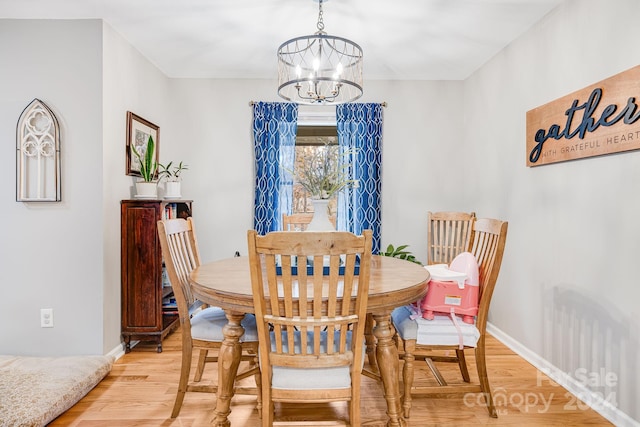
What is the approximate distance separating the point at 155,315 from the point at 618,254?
3057 millimetres

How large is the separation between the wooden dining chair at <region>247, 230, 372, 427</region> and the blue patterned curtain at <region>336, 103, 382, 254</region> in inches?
94.1

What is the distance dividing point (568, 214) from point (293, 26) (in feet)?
7.68

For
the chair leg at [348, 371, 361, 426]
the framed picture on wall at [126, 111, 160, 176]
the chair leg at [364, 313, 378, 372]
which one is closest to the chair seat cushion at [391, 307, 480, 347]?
the chair leg at [364, 313, 378, 372]

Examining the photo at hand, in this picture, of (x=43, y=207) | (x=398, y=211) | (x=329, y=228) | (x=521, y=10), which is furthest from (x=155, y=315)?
(x=521, y=10)

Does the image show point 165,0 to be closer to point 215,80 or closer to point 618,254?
point 215,80

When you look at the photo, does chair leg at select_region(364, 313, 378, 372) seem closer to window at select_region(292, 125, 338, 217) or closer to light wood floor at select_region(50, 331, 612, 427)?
light wood floor at select_region(50, 331, 612, 427)

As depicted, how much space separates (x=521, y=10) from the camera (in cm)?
252

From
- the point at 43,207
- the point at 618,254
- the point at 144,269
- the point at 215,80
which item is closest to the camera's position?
the point at 618,254

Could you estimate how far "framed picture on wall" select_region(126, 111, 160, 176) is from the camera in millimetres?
2977

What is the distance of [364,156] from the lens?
12.7 feet

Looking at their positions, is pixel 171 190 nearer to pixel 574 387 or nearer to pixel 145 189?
pixel 145 189

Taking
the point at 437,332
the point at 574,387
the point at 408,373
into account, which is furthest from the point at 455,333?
the point at 574,387

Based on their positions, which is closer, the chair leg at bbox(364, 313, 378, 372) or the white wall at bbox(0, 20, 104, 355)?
the chair leg at bbox(364, 313, 378, 372)

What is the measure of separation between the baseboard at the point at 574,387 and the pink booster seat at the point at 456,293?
90 cm
